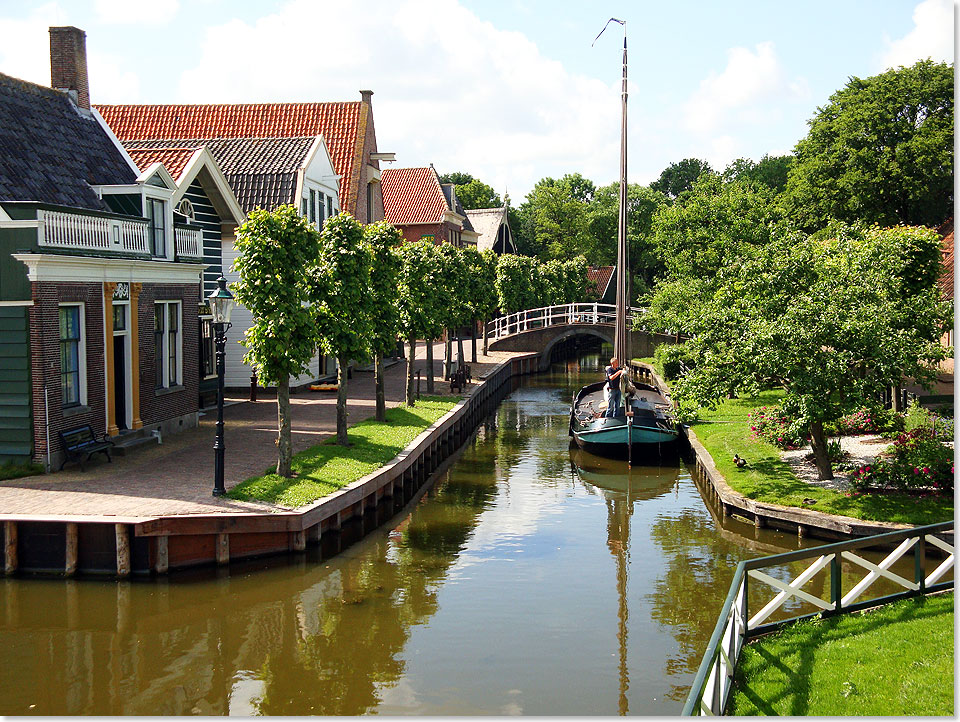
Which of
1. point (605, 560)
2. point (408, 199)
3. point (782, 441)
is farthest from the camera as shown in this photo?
point (408, 199)

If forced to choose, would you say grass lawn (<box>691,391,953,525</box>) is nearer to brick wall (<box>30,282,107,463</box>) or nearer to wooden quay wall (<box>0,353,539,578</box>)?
wooden quay wall (<box>0,353,539,578</box>)

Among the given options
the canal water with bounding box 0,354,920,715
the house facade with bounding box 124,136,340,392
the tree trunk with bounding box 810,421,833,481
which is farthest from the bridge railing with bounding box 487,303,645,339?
the canal water with bounding box 0,354,920,715

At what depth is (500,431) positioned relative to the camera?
33344 millimetres

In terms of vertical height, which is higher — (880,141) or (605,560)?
(880,141)

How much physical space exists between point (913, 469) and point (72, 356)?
16.8m

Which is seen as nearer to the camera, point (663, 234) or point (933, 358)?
point (933, 358)

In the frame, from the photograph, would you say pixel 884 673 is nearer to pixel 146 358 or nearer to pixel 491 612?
pixel 491 612

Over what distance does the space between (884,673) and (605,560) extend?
812 centimetres

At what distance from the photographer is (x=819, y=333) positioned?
18.0m

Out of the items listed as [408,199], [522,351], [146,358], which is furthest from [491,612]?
[408,199]

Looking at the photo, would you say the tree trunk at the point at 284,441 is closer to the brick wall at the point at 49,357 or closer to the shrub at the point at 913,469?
the brick wall at the point at 49,357

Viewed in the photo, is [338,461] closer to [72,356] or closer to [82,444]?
[82,444]

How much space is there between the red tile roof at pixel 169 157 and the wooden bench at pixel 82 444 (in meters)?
10.1

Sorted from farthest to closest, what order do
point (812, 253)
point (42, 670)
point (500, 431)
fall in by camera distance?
point (500, 431), point (812, 253), point (42, 670)
